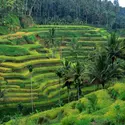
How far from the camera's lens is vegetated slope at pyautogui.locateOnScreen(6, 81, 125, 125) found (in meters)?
16.8

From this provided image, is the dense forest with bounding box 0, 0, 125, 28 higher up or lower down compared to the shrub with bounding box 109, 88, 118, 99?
higher up

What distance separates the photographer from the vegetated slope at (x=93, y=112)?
16.8 metres

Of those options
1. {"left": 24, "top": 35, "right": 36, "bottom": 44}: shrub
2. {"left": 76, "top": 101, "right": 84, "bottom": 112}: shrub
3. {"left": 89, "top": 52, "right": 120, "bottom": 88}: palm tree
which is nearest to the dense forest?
{"left": 24, "top": 35, "right": 36, "bottom": 44}: shrub

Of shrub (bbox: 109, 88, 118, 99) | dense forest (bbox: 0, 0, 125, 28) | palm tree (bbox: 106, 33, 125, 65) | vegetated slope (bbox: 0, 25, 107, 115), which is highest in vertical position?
dense forest (bbox: 0, 0, 125, 28)

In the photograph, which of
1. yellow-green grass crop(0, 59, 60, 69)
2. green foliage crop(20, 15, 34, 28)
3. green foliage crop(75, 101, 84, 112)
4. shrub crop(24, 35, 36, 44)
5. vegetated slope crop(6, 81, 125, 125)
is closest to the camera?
vegetated slope crop(6, 81, 125, 125)

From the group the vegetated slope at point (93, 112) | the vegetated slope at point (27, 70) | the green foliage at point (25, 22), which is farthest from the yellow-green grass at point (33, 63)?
the vegetated slope at point (93, 112)

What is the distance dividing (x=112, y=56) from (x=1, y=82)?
22.8 metres

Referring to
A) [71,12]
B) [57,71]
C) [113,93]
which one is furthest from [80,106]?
[71,12]

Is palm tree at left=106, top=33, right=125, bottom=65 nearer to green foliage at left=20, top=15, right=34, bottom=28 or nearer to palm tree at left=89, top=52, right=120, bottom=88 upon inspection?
palm tree at left=89, top=52, right=120, bottom=88

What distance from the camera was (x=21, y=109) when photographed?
4859cm

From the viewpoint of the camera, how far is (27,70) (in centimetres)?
6000

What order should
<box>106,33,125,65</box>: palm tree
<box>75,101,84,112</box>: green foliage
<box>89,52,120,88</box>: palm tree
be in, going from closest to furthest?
1. <box>75,101,84,112</box>: green foliage
2. <box>89,52,120,88</box>: palm tree
3. <box>106,33,125,65</box>: palm tree

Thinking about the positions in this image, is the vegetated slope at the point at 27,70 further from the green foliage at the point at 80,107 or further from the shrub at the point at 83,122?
the shrub at the point at 83,122

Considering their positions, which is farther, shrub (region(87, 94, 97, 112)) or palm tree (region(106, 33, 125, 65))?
palm tree (region(106, 33, 125, 65))
